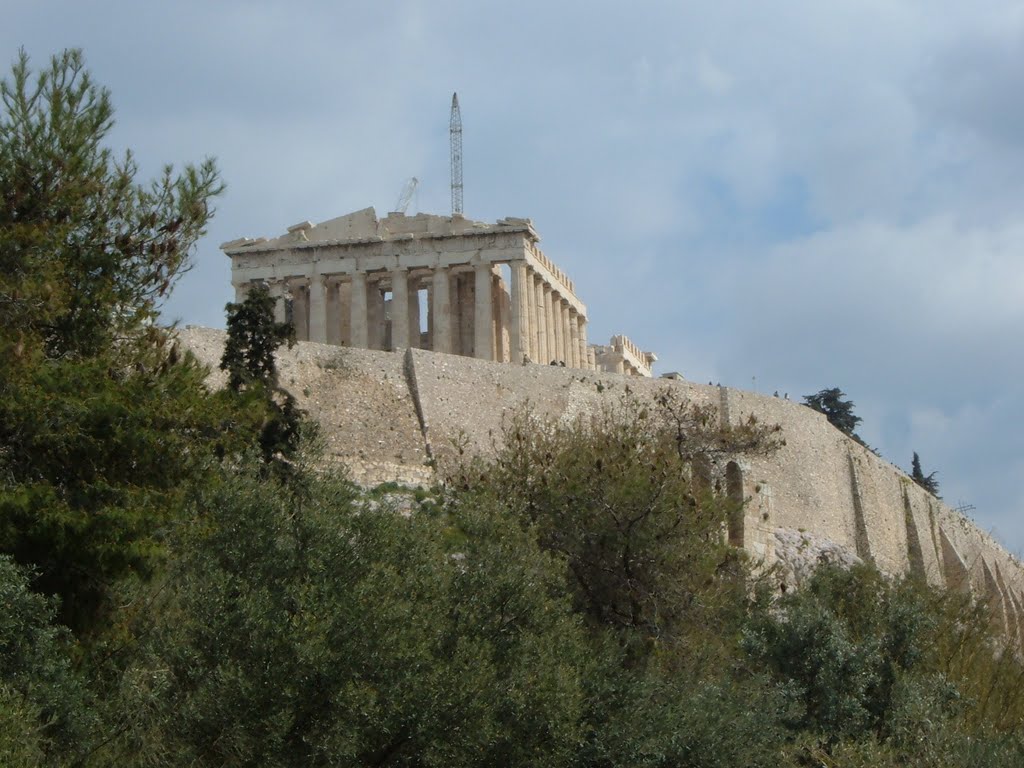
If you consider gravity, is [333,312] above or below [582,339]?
below

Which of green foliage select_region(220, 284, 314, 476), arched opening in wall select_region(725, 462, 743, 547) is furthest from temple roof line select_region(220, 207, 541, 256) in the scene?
green foliage select_region(220, 284, 314, 476)

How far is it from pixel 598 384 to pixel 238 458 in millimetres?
17065

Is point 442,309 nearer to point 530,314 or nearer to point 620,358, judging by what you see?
point 530,314

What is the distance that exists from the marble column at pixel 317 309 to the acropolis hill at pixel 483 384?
1.7 inches

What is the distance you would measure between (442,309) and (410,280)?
5.75 ft

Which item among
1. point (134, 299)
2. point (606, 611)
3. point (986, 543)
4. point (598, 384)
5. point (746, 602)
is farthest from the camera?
point (986, 543)

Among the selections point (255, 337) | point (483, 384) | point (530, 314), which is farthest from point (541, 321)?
point (255, 337)

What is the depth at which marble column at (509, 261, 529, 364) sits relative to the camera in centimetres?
3919

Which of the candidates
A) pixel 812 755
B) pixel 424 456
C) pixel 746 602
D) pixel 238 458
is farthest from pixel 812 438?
pixel 238 458

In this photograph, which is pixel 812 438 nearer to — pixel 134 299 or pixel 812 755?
pixel 812 755

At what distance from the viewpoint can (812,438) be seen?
36.1m

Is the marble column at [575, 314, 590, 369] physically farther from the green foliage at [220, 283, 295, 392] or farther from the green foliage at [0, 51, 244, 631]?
the green foliage at [0, 51, 244, 631]

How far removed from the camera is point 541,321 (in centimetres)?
4116

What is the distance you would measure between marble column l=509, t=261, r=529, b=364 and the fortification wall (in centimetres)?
507
